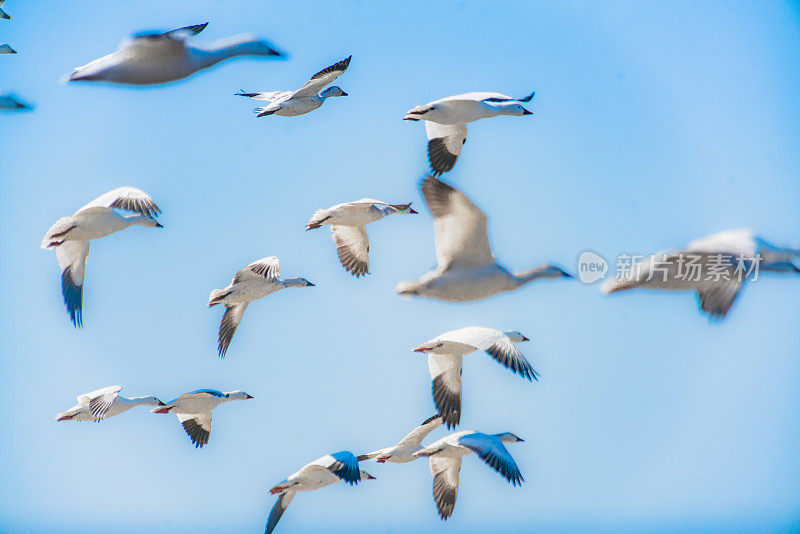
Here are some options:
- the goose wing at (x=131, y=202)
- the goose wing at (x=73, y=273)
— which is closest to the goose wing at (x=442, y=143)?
the goose wing at (x=131, y=202)

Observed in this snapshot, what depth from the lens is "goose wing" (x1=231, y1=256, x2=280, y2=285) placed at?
34.1 feet

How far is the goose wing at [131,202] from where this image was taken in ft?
31.5

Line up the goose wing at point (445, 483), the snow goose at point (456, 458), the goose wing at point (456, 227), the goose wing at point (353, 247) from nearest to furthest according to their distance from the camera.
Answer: the snow goose at point (456, 458) → the goose wing at point (456, 227) → the goose wing at point (445, 483) → the goose wing at point (353, 247)

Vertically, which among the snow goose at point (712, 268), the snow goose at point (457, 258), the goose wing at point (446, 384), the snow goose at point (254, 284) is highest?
the snow goose at point (712, 268)

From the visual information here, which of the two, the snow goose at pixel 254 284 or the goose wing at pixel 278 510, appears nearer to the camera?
the snow goose at pixel 254 284

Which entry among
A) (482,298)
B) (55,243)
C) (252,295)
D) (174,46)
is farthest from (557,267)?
(55,243)

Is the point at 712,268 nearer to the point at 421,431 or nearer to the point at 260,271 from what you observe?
the point at 421,431

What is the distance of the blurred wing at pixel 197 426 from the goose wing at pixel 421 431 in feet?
8.59

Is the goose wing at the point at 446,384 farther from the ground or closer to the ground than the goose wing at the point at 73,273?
closer to the ground

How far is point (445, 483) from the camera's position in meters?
11.5

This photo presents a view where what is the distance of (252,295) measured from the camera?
1070 centimetres

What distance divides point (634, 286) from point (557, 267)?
2224 mm

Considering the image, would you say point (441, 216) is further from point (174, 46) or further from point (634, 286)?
point (174, 46)

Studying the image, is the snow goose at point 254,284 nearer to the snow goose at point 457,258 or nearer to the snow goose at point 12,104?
the snow goose at point 457,258
